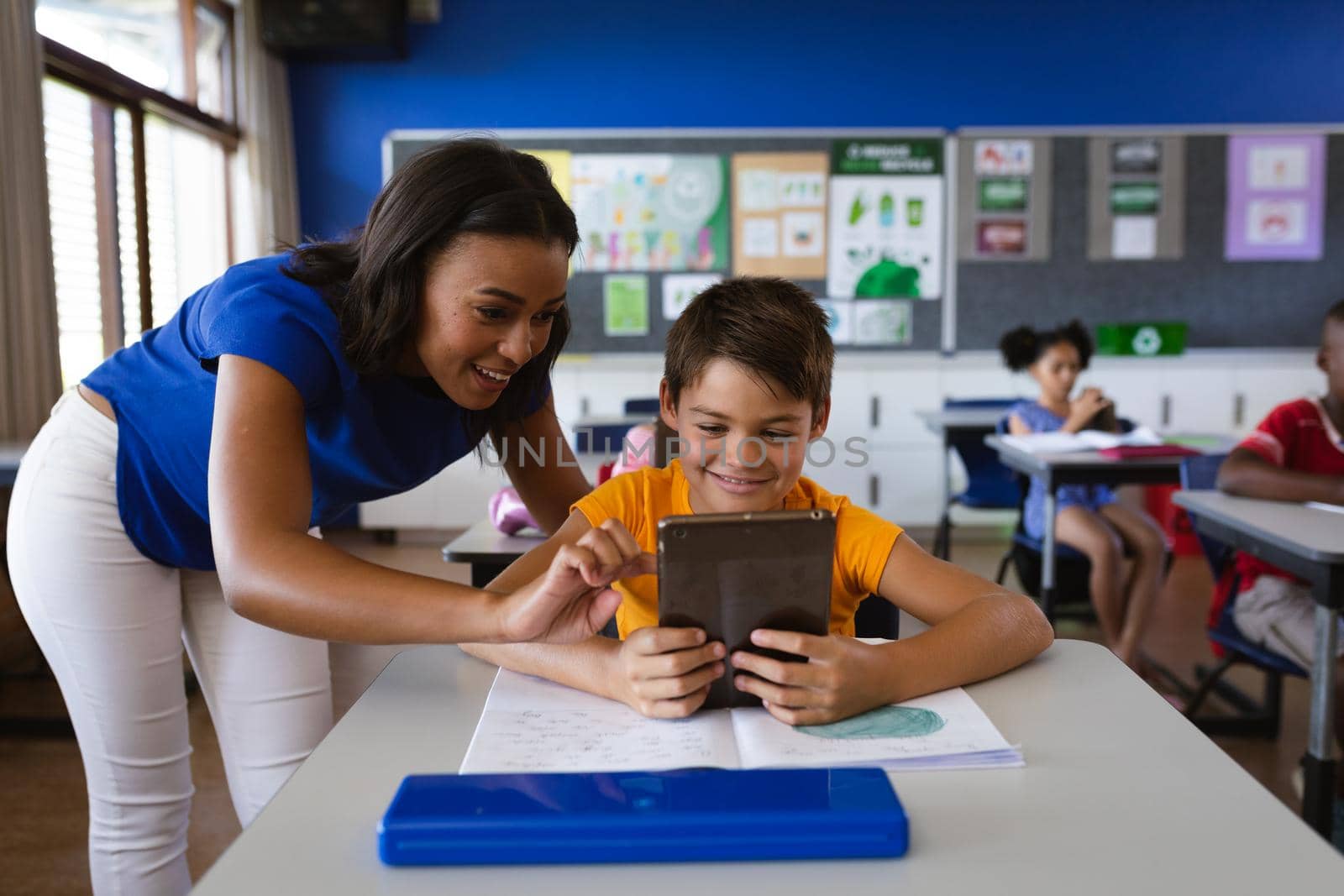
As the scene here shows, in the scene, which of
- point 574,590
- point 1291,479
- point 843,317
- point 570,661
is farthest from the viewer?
point 843,317

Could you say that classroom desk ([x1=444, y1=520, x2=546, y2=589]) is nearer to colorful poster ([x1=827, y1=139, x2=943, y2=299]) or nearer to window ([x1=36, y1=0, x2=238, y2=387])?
window ([x1=36, y1=0, x2=238, y2=387])

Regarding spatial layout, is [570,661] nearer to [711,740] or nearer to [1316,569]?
[711,740]

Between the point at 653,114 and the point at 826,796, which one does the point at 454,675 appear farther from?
the point at 653,114

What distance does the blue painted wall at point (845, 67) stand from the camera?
17.7ft

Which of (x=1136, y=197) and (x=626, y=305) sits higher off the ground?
(x=1136, y=197)

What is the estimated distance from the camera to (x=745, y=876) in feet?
2.05

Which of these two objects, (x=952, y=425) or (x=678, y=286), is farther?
(x=678, y=286)

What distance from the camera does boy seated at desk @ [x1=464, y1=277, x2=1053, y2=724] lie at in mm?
862

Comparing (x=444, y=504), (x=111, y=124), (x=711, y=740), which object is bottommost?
(x=444, y=504)

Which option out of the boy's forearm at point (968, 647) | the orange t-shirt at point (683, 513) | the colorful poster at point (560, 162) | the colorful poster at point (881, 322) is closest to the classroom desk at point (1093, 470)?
the orange t-shirt at point (683, 513)

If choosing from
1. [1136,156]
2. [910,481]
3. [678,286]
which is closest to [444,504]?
[678,286]

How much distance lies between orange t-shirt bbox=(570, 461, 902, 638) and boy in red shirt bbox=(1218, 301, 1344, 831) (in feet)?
4.17

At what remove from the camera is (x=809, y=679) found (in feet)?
2.80

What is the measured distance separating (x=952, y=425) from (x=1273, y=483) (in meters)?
1.92
